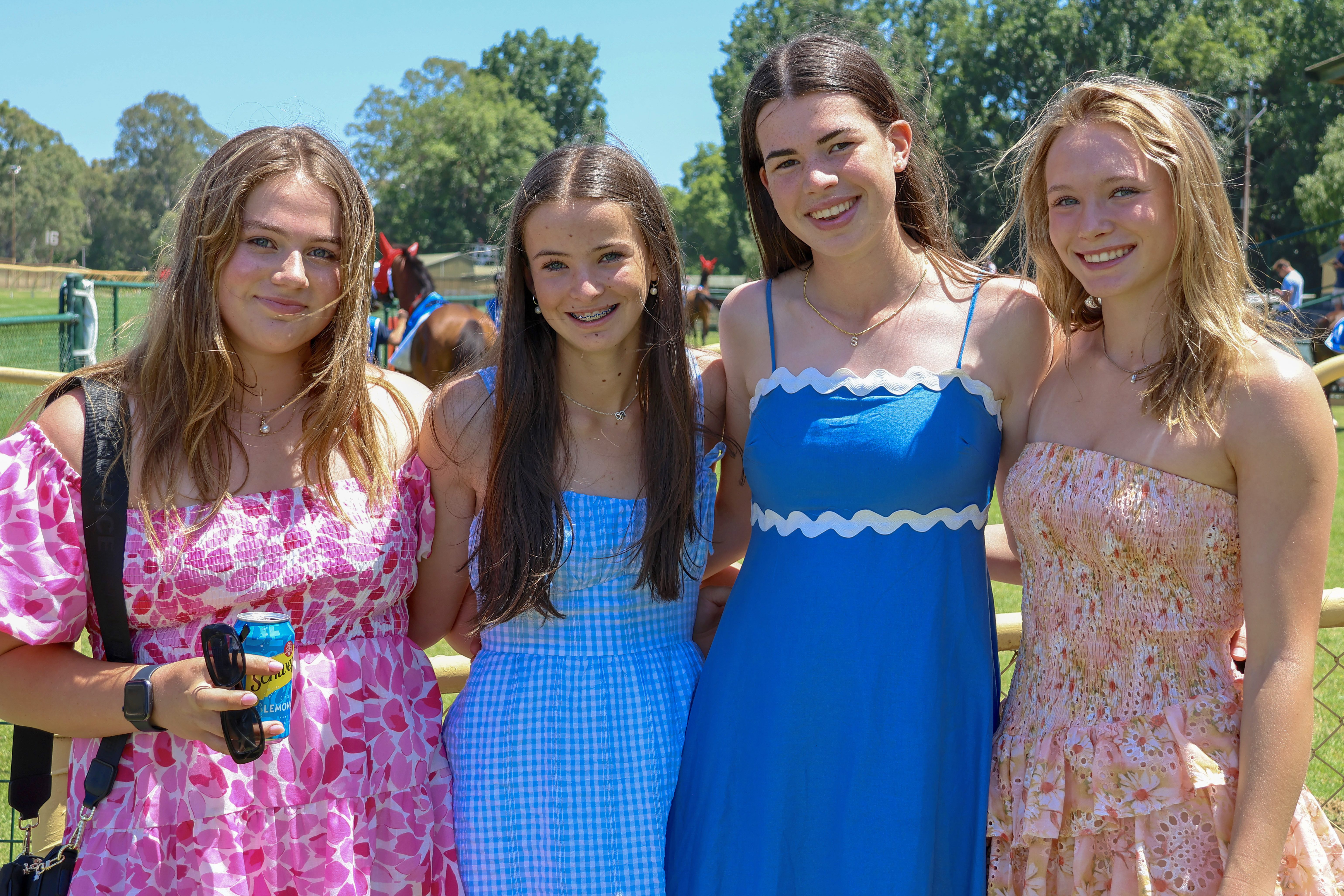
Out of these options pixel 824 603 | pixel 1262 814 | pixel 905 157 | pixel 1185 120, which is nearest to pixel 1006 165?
pixel 905 157

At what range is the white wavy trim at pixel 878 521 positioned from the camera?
2.33 meters

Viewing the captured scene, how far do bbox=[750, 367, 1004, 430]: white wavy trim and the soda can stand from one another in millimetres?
1219

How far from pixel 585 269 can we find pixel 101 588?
47.5 inches

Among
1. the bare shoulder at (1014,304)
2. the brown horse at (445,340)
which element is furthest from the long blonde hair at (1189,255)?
the brown horse at (445,340)

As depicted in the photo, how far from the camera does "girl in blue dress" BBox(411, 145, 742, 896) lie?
7.39 feet

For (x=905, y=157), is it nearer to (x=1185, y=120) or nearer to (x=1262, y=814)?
(x=1185, y=120)

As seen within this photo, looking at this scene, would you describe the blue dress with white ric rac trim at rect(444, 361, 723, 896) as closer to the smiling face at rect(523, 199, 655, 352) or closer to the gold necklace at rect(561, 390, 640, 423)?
the gold necklace at rect(561, 390, 640, 423)

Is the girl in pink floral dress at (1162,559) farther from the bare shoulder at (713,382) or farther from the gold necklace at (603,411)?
the gold necklace at (603,411)

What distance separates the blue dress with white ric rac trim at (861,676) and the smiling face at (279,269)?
1.07m

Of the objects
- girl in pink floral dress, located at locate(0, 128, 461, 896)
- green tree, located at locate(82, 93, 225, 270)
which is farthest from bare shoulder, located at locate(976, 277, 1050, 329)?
green tree, located at locate(82, 93, 225, 270)

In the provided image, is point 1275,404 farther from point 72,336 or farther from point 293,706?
point 72,336

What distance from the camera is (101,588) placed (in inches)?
80.7

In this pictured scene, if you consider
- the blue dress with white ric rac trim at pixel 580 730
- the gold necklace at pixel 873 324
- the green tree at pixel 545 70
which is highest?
the green tree at pixel 545 70

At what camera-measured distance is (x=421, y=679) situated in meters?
2.38
